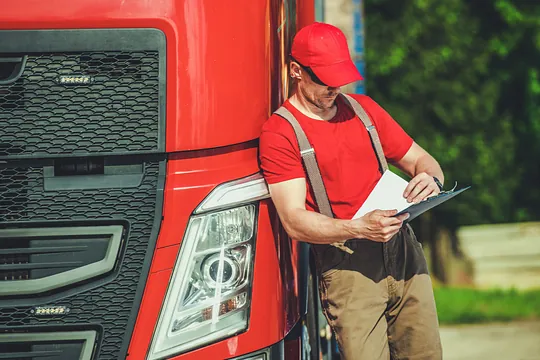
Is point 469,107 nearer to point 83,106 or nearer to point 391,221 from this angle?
point 391,221

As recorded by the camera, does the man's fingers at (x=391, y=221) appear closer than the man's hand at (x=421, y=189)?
Yes

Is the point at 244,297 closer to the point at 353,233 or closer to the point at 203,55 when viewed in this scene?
the point at 353,233

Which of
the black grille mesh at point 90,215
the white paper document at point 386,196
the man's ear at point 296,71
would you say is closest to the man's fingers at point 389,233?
the white paper document at point 386,196

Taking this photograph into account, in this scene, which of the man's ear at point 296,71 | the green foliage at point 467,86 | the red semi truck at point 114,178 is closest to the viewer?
the red semi truck at point 114,178

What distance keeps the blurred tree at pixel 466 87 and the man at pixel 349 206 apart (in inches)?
300

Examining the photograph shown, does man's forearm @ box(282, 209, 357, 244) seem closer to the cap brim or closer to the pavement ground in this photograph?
the cap brim

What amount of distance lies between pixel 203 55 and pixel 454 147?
8745 mm

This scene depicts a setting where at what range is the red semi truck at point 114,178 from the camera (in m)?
3.06

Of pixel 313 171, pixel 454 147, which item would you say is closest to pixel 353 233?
pixel 313 171

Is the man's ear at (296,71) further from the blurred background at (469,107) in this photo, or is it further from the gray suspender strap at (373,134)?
the blurred background at (469,107)

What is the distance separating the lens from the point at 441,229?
11.7 meters

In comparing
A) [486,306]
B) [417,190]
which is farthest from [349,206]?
[486,306]

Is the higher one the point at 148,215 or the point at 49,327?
the point at 148,215

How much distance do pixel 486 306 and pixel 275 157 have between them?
5306mm
